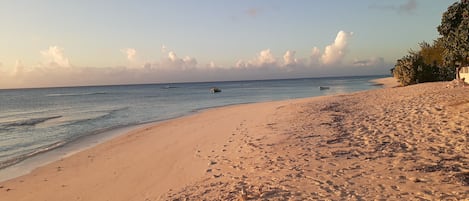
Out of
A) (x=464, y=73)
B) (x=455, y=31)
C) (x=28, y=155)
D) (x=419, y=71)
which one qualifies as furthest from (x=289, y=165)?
(x=419, y=71)

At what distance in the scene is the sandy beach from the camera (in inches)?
250

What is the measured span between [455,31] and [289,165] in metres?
12.5

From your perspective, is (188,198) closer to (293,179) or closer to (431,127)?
(293,179)

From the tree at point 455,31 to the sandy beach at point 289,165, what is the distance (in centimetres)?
263

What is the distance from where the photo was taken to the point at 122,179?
9.00 meters

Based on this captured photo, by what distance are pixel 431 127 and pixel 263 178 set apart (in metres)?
6.58

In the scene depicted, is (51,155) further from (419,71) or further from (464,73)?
(419,71)

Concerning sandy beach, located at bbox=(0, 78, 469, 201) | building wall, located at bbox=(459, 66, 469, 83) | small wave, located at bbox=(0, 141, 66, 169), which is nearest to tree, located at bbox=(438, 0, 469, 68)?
sandy beach, located at bbox=(0, 78, 469, 201)

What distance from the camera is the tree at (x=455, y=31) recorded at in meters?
14.1

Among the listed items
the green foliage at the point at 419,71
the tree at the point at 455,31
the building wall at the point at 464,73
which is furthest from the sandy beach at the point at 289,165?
the green foliage at the point at 419,71

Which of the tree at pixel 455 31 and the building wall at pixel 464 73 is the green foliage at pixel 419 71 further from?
the tree at pixel 455 31

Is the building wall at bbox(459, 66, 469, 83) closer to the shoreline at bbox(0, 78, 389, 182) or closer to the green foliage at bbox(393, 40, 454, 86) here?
the green foliage at bbox(393, 40, 454, 86)

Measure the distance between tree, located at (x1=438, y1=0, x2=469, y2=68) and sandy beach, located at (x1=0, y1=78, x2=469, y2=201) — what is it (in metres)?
2.63

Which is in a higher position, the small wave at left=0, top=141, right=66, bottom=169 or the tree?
the tree
